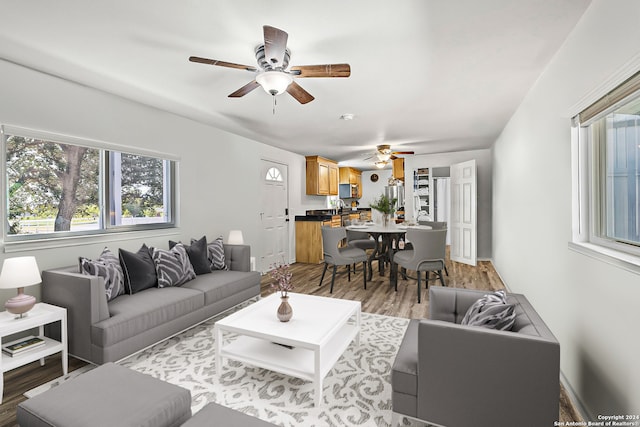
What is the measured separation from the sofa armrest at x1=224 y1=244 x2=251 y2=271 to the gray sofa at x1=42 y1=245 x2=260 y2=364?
0.72 m

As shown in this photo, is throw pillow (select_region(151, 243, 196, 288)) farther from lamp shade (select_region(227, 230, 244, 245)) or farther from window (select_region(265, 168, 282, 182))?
window (select_region(265, 168, 282, 182))

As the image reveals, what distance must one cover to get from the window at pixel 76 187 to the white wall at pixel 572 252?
399 centimetres

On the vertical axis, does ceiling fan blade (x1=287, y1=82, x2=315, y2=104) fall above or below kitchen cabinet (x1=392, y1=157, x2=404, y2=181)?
below

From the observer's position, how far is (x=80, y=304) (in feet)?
7.52

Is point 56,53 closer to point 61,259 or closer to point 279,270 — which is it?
point 61,259

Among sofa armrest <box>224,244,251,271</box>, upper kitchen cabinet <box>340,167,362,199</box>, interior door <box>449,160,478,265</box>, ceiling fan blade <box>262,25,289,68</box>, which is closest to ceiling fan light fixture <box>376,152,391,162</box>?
interior door <box>449,160,478,265</box>

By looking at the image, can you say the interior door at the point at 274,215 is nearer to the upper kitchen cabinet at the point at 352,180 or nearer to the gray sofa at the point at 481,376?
the upper kitchen cabinet at the point at 352,180

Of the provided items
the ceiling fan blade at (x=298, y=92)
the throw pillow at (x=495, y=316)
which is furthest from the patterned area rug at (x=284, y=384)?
the ceiling fan blade at (x=298, y=92)

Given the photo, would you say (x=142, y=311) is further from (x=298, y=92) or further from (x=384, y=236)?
(x=384, y=236)

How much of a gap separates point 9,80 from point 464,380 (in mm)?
3825

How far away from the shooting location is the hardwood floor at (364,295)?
1.98 metres

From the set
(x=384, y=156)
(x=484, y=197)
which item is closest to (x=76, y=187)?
(x=384, y=156)

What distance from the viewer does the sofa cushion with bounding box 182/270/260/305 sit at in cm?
310

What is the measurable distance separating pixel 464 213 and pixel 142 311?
19.0ft
